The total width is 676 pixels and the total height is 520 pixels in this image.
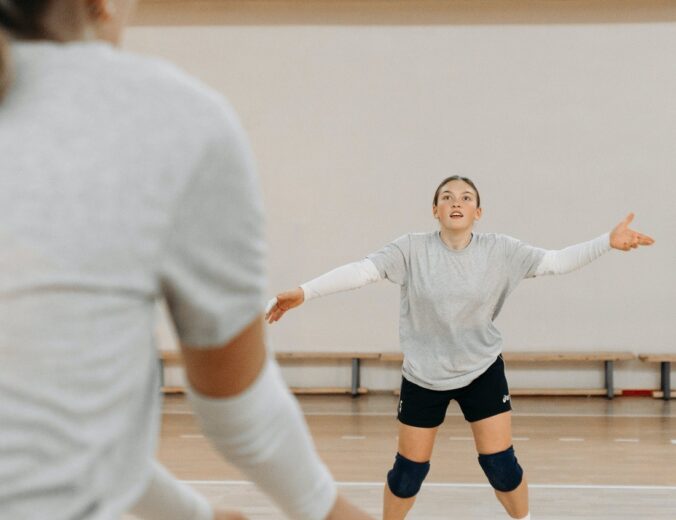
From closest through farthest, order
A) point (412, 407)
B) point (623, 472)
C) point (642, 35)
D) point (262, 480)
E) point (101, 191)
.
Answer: point (101, 191) → point (262, 480) → point (412, 407) → point (623, 472) → point (642, 35)

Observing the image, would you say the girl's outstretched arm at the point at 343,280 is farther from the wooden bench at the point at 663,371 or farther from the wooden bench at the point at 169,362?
the wooden bench at the point at 663,371

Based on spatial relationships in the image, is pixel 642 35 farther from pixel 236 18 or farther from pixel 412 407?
pixel 412 407

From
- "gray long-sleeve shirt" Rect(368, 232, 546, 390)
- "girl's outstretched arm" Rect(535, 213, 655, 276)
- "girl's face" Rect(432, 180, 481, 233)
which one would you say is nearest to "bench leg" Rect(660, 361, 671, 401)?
"girl's outstretched arm" Rect(535, 213, 655, 276)

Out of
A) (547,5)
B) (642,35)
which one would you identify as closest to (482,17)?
(547,5)

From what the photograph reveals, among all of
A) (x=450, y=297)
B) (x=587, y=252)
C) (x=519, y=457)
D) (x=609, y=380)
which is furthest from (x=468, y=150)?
(x=450, y=297)

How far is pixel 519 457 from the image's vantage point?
18.5 ft

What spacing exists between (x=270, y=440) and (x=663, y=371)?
7759 millimetres

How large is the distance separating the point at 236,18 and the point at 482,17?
90.2 inches

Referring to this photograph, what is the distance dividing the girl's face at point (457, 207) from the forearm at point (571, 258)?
394 mm

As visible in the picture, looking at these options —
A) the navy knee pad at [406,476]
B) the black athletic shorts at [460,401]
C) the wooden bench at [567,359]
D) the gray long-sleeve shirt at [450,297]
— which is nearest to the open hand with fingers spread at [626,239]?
the gray long-sleeve shirt at [450,297]

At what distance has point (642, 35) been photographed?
307 inches

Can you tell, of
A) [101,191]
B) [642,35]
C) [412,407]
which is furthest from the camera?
[642,35]

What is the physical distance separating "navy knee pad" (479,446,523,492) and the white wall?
410cm

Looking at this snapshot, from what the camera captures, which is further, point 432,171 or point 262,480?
point 432,171
